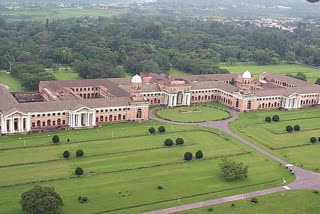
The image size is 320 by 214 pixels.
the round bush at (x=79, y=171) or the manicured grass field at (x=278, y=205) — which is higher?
the round bush at (x=79, y=171)

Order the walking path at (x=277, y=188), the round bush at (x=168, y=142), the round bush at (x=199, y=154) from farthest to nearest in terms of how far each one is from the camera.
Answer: the round bush at (x=168, y=142) → the round bush at (x=199, y=154) → the walking path at (x=277, y=188)

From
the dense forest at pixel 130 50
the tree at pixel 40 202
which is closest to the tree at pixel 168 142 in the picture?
the tree at pixel 40 202

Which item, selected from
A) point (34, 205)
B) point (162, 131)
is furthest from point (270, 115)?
point (34, 205)

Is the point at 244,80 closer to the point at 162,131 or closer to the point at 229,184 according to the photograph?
the point at 162,131

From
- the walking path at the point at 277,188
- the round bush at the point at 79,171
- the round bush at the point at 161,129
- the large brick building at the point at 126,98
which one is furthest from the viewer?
the large brick building at the point at 126,98

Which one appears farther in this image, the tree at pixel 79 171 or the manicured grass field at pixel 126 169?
the tree at pixel 79 171

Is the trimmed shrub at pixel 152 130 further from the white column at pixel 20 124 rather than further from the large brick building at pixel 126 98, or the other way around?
the white column at pixel 20 124

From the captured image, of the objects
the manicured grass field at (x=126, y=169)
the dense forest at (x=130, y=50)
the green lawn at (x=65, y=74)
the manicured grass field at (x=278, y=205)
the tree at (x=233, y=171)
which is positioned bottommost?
the green lawn at (x=65, y=74)

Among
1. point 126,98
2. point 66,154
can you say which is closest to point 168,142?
point 66,154

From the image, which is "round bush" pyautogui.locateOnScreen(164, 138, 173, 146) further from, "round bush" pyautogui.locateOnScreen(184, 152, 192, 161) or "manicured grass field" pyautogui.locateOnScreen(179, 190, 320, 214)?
"manicured grass field" pyautogui.locateOnScreen(179, 190, 320, 214)
